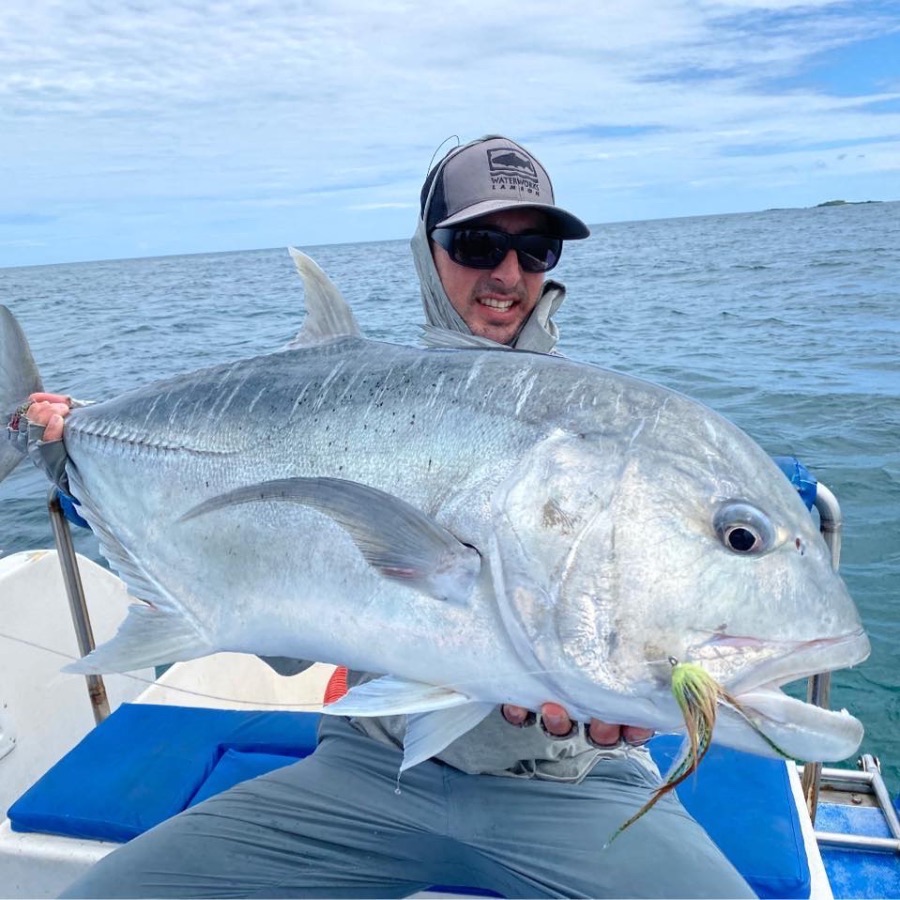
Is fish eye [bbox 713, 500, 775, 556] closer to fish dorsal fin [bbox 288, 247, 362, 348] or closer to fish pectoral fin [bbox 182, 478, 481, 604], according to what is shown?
fish pectoral fin [bbox 182, 478, 481, 604]

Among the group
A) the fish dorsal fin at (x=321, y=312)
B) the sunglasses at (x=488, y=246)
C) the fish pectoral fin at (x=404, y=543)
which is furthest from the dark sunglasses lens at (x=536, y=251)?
the fish pectoral fin at (x=404, y=543)

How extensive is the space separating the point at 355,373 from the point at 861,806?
280cm

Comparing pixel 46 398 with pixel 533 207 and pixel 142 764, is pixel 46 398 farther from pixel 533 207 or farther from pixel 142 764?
pixel 533 207

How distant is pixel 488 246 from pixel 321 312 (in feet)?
2.94

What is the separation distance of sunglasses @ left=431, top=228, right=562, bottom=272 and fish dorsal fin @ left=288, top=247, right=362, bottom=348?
0.80 meters

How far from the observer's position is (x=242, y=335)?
2023cm

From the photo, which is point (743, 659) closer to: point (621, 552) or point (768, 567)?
point (768, 567)

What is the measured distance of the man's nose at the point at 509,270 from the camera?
113 inches

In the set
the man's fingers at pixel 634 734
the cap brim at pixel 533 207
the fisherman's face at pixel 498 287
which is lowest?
the man's fingers at pixel 634 734

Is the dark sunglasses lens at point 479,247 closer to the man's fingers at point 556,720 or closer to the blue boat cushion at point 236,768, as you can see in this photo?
the man's fingers at point 556,720

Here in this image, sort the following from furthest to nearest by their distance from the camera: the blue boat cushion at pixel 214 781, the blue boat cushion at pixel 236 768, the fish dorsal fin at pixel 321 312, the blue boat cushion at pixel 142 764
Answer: the blue boat cushion at pixel 236 768 → the blue boat cushion at pixel 142 764 → the blue boat cushion at pixel 214 781 → the fish dorsal fin at pixel 321 312

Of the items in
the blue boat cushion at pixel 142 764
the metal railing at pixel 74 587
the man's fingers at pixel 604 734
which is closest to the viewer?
the man's fingers at pixel 604 734

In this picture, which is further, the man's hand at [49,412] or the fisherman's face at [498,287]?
the fisherman's face at [498,287]

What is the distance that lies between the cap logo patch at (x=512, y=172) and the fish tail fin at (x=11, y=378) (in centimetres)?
170
